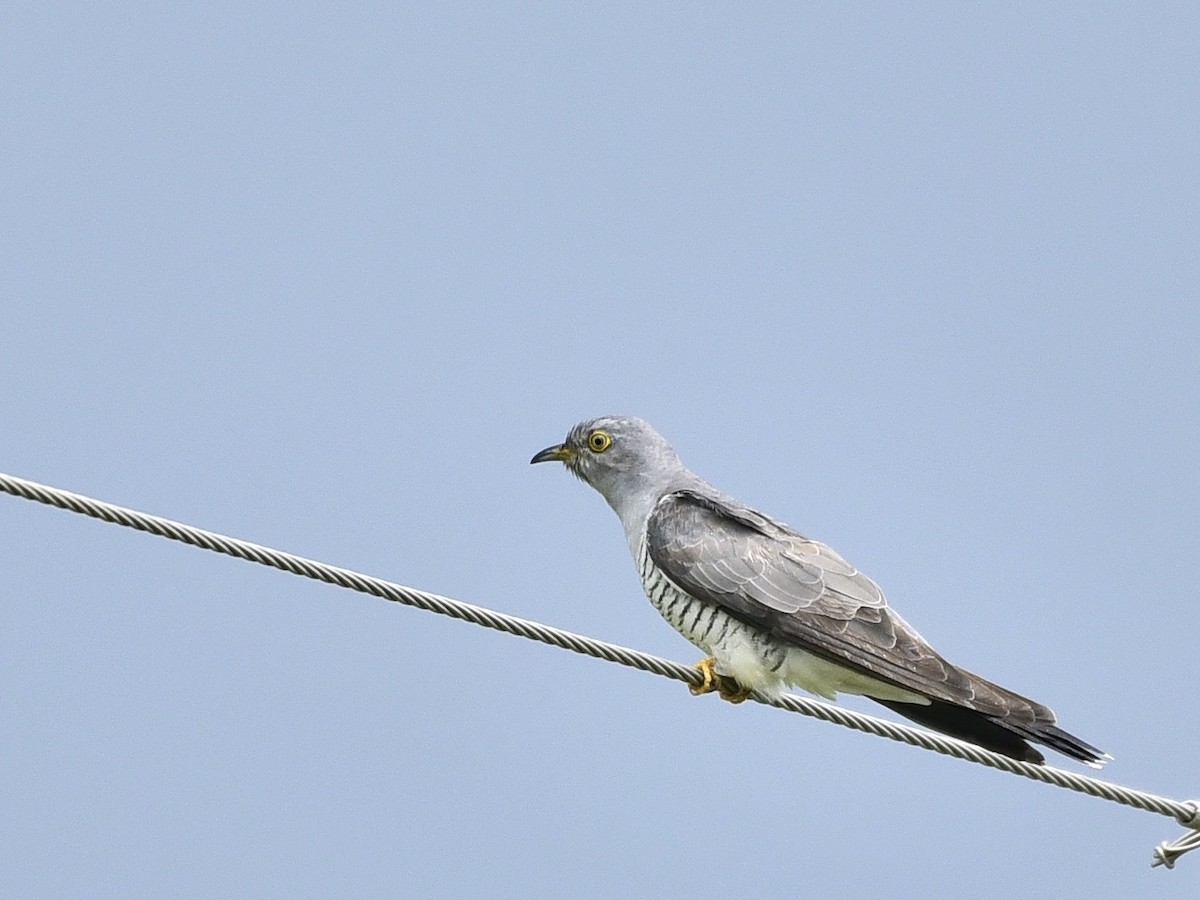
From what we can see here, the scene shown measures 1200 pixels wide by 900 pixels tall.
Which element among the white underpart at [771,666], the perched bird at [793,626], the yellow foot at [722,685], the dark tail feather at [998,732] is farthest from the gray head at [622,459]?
the dark tail feather at [998,732]

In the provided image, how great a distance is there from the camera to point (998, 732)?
20.9ft

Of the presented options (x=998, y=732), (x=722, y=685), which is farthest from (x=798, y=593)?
(x=998, y=732)

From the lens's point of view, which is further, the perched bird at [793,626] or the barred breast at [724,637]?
the barred breast at [724,637]

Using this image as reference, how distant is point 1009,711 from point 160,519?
3.20 meters

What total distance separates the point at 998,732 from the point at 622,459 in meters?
2.50

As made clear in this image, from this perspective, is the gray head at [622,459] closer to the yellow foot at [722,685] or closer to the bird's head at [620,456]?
the bird's head at [620,456]

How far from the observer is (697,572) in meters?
7.09

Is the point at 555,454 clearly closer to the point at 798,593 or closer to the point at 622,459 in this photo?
the point at 622,459

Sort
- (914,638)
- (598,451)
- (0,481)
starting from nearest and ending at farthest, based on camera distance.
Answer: (0,481), (914,638), (598,451)

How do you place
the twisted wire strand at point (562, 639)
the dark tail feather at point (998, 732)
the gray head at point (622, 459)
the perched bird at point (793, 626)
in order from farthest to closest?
the gray head at point (622, 459)
the perched bird at point (793, 626)
the dark tail feather at point (998, 732)
the twisted wire strand at point (562, 639)

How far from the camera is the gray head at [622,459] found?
7.98m

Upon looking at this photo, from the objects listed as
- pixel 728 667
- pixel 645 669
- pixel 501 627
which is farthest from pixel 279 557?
pixel 728 667

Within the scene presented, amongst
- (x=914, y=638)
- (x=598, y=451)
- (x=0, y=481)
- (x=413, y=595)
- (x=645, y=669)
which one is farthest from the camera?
(x=598, y=451)

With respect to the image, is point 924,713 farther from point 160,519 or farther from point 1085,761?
point 160,519
